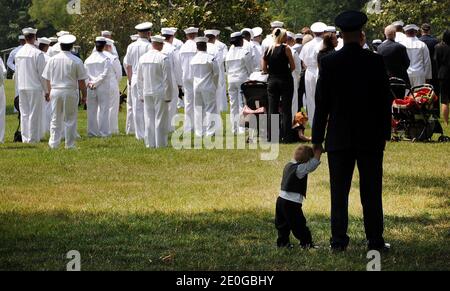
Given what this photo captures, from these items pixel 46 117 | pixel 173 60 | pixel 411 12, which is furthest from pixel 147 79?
pixel 411 12

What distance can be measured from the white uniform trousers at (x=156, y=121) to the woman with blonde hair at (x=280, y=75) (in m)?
2.00

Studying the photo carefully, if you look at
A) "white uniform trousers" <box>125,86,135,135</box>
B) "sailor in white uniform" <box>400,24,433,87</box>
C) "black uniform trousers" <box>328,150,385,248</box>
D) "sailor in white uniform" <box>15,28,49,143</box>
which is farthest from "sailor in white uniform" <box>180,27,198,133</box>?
"black uniform trousers" <box>328,150,385,248</box>

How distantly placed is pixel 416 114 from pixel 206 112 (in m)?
4.88

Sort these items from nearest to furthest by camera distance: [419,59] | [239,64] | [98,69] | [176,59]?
[239,64]
[98,69]
[176,59]
[419,59]

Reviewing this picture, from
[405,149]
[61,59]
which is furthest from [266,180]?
[61,59]

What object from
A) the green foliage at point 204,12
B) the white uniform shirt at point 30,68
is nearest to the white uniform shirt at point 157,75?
the white uniform shirt at point 30,68

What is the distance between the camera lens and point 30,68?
75.4 ft

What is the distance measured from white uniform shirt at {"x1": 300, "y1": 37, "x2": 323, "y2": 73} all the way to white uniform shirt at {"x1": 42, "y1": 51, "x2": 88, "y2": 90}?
5.10 metres

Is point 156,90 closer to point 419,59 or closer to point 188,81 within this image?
point 188,81

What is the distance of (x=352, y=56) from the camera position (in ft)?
33.6

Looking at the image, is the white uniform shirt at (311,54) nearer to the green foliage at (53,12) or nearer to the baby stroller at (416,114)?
the baby stroller at (416,114)

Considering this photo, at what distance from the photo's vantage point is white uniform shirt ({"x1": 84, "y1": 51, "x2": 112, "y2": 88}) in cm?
2452

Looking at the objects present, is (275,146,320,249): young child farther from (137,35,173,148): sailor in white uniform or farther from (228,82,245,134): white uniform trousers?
(228,82,245,134): white uniform trousers

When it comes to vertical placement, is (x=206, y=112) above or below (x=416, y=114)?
below
